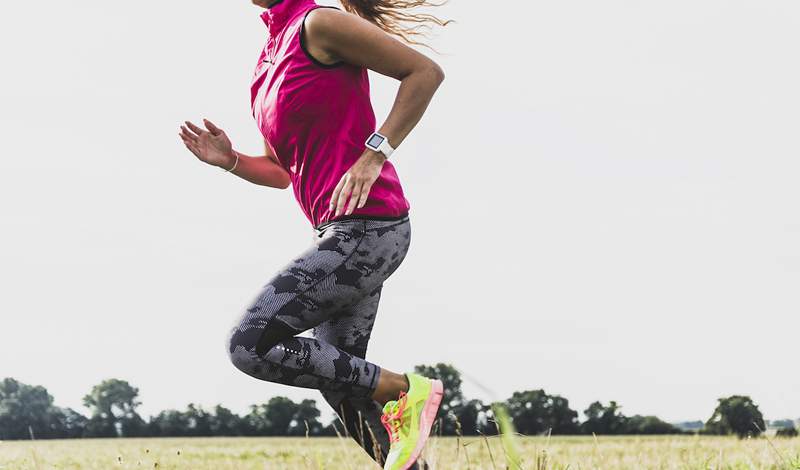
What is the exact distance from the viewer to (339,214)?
3420 mm

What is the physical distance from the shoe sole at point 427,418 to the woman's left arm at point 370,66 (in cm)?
98

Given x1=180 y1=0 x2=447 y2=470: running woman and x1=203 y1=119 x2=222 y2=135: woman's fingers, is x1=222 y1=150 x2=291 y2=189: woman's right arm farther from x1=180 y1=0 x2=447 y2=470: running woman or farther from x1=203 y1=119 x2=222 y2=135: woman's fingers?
x1=180 y1=0 x2=447 y2=470: running woman

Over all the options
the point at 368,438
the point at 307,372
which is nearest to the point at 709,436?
the point at 368,438

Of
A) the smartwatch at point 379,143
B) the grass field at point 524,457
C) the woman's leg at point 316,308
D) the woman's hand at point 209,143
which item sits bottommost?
the grass field at point 524,457

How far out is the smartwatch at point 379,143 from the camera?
3404 mm

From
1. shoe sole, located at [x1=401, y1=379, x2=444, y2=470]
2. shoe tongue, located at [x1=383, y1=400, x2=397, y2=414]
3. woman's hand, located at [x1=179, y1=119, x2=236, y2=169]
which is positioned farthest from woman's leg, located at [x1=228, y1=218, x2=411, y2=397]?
woman's hand, located at [x1=179, y1=119, x2=236, y2=169]

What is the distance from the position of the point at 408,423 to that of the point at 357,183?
3.63 ft

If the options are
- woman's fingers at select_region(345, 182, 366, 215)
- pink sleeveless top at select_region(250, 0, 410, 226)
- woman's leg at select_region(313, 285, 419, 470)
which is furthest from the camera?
woman's leg at select_region(313, 285, 419, 470)

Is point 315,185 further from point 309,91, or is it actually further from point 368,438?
point 368,438

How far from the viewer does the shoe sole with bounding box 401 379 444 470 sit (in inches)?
143

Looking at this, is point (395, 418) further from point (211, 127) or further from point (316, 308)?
point (211, 127)

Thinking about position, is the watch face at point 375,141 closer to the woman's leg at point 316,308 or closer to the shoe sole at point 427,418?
the woman's leg at point 316,308

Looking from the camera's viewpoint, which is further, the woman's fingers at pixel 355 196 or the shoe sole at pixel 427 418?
the shoe sole at pixel 427 418

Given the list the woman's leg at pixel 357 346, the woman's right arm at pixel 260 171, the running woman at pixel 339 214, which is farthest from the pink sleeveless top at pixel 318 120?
the woman's right arm at pixel 260 171
